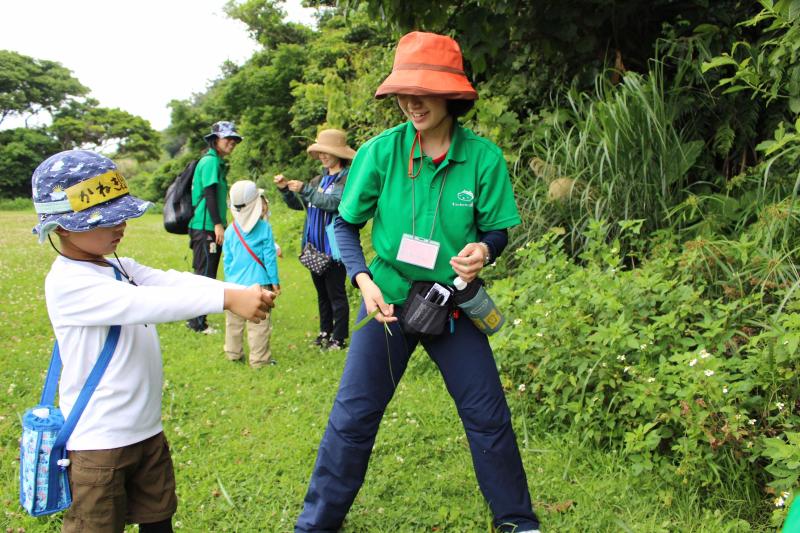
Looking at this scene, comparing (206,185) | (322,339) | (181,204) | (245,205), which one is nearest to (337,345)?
(322,339)

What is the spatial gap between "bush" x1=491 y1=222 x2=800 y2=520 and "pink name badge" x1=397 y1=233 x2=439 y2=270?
4.16 ft

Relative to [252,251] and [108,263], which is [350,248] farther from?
[252,251]

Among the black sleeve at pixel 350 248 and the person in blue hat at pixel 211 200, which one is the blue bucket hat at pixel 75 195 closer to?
the black sleeve at pixel 350 248

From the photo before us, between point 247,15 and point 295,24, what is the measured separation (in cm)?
182

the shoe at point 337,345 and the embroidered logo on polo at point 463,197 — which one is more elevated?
the embroidered logo on polo at point 463,197

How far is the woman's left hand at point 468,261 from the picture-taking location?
2.55 meters

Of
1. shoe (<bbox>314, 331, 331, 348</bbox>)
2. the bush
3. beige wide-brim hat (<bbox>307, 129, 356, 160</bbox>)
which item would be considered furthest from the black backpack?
the bush

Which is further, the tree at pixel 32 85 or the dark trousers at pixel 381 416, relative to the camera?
the tree at pixel 32 85

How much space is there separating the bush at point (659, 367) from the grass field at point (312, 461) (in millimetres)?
171

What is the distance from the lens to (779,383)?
303cm

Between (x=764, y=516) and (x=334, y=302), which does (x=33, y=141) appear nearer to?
(x=334, y=302)

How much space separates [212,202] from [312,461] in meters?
3.28

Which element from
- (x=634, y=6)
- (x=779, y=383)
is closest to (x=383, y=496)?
(x=779, y=383)

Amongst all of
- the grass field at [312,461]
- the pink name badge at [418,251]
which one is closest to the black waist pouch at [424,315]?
the pink name badge at [418,251]
